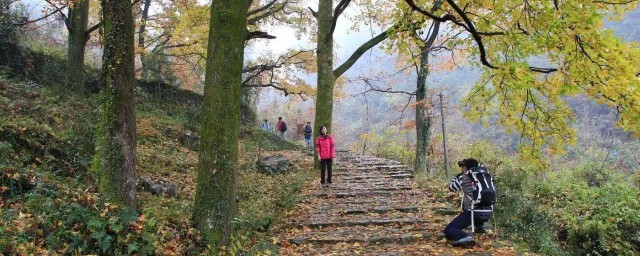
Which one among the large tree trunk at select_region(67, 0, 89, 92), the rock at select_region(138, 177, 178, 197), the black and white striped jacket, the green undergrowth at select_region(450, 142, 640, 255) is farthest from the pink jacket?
the large tree trunk at select_region(67, 0, 89, 92)

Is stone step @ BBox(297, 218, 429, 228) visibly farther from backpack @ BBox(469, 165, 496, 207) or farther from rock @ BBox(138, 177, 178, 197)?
rock @ BBox(138, 177, 178, 197)

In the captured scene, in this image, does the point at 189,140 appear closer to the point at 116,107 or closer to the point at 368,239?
A: the point at 116,107

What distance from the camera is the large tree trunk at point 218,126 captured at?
5238 millimetres

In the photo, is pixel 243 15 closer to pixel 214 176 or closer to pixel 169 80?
pixel 214 176

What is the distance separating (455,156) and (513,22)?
62.1 ft

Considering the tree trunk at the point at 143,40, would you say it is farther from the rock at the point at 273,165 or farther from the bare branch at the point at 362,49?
the bare branch at the point at 362,49

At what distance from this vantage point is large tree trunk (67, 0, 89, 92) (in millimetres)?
12680

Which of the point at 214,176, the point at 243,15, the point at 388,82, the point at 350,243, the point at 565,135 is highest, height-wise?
the point at 388,82

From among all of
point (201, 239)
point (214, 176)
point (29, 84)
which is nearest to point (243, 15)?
point (214, 176)

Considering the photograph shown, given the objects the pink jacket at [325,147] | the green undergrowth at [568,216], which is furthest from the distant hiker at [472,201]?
the pink jacket at [325,147]

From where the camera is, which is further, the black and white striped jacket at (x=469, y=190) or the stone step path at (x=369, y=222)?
the black and white striped jacket at (x=469, y=190)

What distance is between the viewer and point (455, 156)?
2406 centimetres

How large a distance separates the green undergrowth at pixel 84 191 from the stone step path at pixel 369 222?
53 cm

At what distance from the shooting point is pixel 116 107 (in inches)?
209
